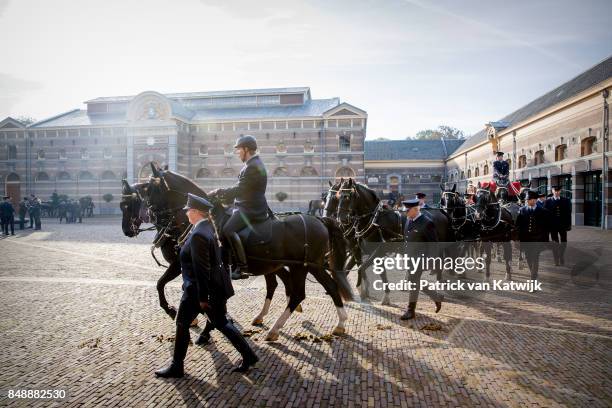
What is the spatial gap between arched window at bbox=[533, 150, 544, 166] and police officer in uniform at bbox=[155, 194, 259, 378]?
26.3 metres

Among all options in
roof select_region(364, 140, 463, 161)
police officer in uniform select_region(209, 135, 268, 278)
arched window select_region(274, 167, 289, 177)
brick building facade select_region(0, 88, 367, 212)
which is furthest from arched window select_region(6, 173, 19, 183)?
police officer in uniform select_region(209, 135, 268, 278)

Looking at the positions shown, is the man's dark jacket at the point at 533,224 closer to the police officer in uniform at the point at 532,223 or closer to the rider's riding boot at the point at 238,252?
the police officer in uniform at the point at 532,223

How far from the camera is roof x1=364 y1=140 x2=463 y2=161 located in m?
45.8

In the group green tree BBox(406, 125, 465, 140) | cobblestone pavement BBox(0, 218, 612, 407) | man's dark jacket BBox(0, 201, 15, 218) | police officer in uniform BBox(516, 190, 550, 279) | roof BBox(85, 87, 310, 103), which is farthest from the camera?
green tree BBox(406, 125, 465, 140)

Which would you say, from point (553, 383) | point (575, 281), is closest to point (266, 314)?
point (553, 383)

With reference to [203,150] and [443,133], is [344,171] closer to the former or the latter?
[203,150]

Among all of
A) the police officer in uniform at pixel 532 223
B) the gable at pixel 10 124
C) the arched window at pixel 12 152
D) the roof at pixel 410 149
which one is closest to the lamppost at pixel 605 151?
the police officer in uniform at pixel 532 223

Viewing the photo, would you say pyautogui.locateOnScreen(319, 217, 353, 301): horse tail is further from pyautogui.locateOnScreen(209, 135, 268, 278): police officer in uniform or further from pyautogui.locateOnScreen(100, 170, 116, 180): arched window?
pyautogui.locateOnScreen(100, 170, 116, 180): arched window

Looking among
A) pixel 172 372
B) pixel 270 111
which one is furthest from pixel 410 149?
→ pixel 172 372

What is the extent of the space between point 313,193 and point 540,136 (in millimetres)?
20061

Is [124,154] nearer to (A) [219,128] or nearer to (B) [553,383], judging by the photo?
(A) [219,128]

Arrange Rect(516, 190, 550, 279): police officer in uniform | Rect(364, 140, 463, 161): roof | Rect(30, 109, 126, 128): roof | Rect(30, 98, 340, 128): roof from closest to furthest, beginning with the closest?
1. Rect(516, 190, 550, 279): police officer in uniform
2. Rect(30, 98, 340, 128): roof
3. Rect(30, 109, 126, 128): roof
4. Rect(364, 140, 463, 161): roof

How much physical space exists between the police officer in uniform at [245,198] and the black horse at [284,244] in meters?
0.18

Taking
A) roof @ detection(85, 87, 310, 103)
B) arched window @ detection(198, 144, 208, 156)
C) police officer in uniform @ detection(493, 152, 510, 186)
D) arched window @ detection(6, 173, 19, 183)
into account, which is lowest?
police officer in uniform @ detection(493, 152, 510, 186)
